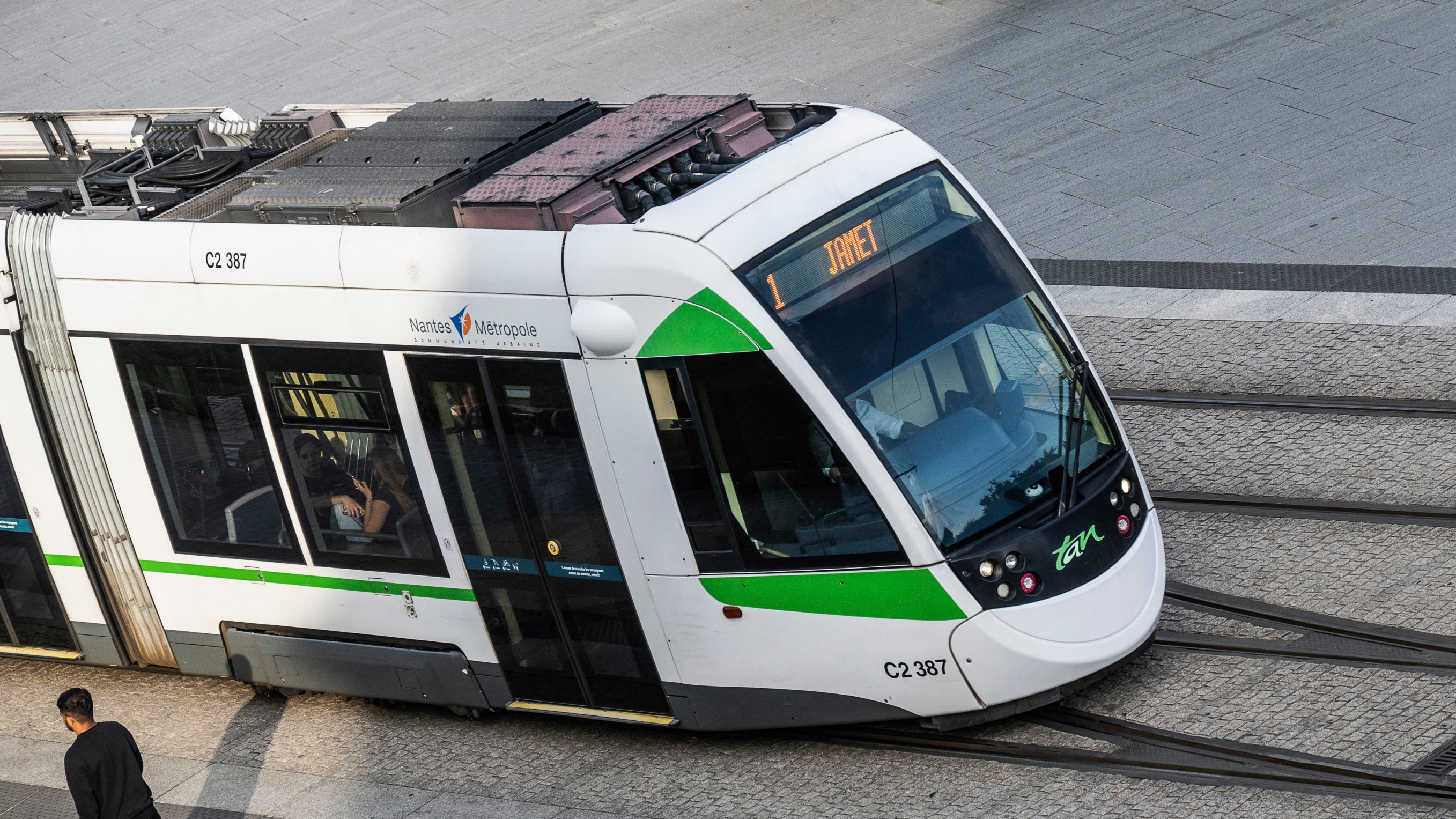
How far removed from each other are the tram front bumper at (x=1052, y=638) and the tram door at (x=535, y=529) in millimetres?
1751

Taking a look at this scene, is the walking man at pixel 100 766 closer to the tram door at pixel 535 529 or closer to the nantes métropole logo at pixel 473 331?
the tram door at pixel 535 529

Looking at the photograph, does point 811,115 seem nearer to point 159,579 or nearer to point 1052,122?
point 159,579

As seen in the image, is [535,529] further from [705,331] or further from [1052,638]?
[1052,638]

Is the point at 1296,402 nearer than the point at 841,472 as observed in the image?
No

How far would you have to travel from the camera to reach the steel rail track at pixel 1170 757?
22.5ft

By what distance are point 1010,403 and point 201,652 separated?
17.0ft

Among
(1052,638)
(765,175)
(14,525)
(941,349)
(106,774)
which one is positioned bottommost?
(1052,638)

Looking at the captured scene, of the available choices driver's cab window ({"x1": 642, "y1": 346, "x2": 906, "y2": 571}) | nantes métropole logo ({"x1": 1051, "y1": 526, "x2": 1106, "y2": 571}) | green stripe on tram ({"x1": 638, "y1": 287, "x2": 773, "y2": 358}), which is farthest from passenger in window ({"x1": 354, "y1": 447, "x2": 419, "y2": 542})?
nantes métropole logo ({"x1": 1051, "y1": 526, "x2": 1106, "y2": 571})

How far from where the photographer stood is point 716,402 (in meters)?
7.31

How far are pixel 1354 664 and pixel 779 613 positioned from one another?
9.71 ft

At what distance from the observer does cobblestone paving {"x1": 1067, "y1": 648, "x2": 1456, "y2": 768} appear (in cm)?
715

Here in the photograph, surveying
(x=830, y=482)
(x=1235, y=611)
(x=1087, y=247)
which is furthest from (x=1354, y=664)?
(x=1087, y=247)

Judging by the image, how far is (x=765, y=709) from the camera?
7801mm

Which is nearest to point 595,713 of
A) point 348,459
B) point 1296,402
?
point 348,459
